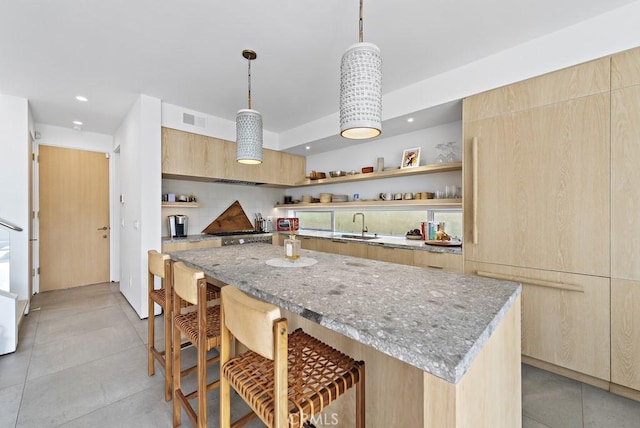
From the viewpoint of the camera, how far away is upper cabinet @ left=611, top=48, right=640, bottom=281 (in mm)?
1750

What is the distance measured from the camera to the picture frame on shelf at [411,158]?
3.40 meters

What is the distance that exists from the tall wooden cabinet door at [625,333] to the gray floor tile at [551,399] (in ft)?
0.93

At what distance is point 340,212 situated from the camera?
458 cm

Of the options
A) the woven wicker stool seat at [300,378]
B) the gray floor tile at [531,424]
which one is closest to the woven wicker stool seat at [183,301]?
the woven wicker stool seat at [300,378]

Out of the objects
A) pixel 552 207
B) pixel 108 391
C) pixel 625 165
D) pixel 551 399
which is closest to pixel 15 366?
pixel 108 391

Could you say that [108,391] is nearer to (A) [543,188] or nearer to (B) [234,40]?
(B) [234,40]

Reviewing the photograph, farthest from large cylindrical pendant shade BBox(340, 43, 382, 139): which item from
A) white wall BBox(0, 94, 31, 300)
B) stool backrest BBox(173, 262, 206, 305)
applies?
white wall BBox(0, 94, 31, 300)

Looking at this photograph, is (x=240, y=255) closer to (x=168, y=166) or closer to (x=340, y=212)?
(x=168, y=166)

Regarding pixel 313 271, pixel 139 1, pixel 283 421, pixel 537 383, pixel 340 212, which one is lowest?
pixel 537 383


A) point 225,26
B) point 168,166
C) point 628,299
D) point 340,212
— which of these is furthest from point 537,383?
point 168,166

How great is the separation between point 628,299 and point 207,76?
3894 mm

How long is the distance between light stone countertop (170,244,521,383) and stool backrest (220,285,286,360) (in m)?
0.15

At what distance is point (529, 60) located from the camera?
217 cm

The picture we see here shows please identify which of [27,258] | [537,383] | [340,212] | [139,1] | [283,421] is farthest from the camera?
[340,212]
